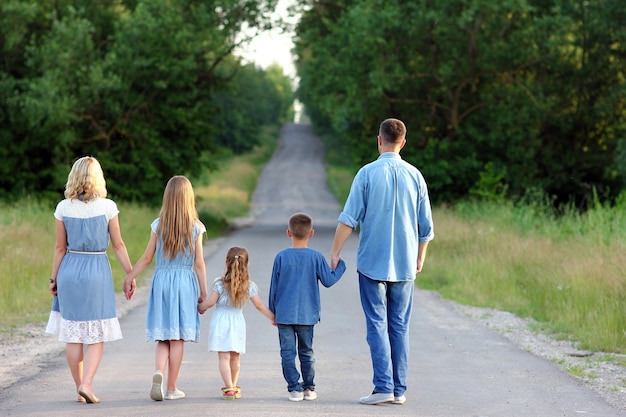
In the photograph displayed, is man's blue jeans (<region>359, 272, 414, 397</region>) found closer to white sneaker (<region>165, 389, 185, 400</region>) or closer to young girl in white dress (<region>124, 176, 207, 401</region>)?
young girl in white dress (<region>124, 176, 207, 401</region>)

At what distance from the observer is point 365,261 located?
7895mm

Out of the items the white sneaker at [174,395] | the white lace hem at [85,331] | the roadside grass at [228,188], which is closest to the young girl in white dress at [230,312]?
the white sneaker at [174,395]

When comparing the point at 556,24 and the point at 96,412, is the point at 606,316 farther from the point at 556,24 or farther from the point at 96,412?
the point at 556,24

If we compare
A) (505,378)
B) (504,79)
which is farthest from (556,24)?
(505,378)

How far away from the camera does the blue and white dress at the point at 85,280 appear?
7812 millimetres

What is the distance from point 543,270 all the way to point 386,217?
8190 mm

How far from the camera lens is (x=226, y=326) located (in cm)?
780

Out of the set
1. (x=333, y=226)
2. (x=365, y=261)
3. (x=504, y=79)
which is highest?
(x=504, y=79)

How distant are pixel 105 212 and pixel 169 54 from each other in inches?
952

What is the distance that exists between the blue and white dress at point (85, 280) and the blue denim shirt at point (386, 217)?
1.86 m

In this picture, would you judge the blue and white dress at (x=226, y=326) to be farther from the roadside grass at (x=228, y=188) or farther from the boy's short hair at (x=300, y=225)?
the roadside grass at (x=228, y=188)

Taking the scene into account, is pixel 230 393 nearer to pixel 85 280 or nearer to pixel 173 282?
pixel 173 282

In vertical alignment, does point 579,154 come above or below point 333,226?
above

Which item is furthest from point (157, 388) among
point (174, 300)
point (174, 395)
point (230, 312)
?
point (230, 312)
